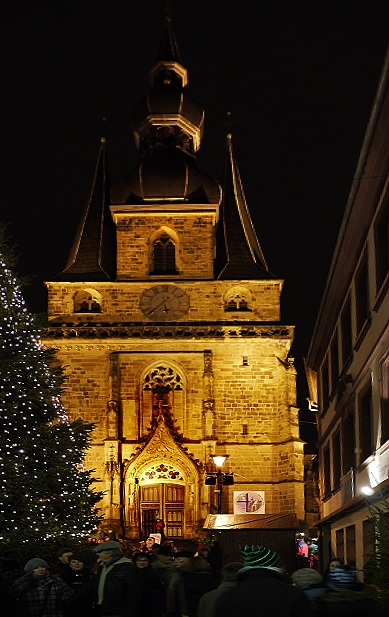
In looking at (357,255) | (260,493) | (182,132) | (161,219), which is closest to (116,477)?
(260,493)

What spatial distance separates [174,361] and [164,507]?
19.3ft

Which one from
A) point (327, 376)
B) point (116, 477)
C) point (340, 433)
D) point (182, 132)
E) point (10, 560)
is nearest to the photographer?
point (10, 560)

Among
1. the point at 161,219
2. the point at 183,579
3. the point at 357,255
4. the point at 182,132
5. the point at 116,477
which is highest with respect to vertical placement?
the point at 182,132

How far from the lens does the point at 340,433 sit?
2555 centimetres

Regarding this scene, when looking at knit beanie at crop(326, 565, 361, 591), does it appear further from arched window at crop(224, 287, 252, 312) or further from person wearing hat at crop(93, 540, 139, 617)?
arched window at crop(224, 287, 252, 312)

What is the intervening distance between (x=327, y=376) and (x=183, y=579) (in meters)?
22.0

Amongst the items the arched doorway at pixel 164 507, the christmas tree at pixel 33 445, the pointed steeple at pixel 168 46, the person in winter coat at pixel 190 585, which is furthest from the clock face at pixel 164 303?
the person in winter coat at pixel 190 585

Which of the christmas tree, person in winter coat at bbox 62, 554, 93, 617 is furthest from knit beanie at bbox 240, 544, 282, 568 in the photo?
the christmas tree

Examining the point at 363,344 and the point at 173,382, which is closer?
the point at 363,344

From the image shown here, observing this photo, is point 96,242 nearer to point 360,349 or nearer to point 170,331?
point 170,331

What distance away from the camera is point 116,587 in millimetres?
9938

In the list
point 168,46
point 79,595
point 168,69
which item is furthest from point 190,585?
point 168,46

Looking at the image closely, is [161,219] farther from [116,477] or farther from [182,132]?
[116,477]

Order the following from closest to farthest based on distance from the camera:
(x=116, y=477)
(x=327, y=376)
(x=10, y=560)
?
(x=10, y=560) < (x=327, y=376) < (x=116, y=477)
